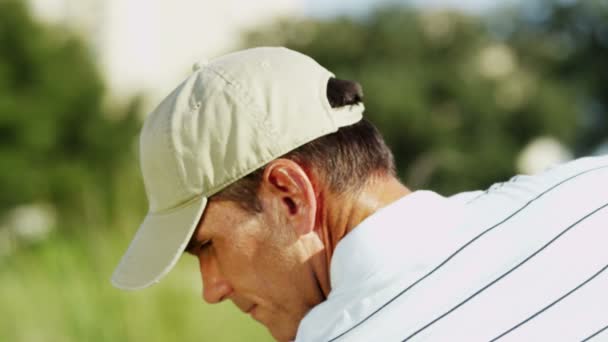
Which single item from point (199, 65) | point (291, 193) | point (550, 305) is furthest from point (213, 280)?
point (550, 305)

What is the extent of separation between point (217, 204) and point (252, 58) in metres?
0.27

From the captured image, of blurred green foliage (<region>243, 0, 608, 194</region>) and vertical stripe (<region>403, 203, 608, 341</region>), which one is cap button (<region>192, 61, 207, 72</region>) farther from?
blurred green foliage (<region>243, 0, 608, 194</region>)

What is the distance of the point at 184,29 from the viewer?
36938 millimetres

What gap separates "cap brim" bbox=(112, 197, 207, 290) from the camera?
1920mm

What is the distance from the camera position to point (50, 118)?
22.0 meters

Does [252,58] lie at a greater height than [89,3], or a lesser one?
greater

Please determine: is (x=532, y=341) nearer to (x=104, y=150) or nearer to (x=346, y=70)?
(x=104, y=150)

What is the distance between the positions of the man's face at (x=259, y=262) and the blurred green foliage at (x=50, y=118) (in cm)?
1786

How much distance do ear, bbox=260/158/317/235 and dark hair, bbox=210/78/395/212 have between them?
19mm

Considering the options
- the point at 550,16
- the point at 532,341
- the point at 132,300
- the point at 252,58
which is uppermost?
the point at 252,58

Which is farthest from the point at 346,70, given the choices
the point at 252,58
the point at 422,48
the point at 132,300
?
the point at 252,58

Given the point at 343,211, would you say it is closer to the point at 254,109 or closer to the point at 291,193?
the point at 291,193

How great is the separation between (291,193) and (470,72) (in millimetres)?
35117

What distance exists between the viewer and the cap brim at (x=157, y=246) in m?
1.92
